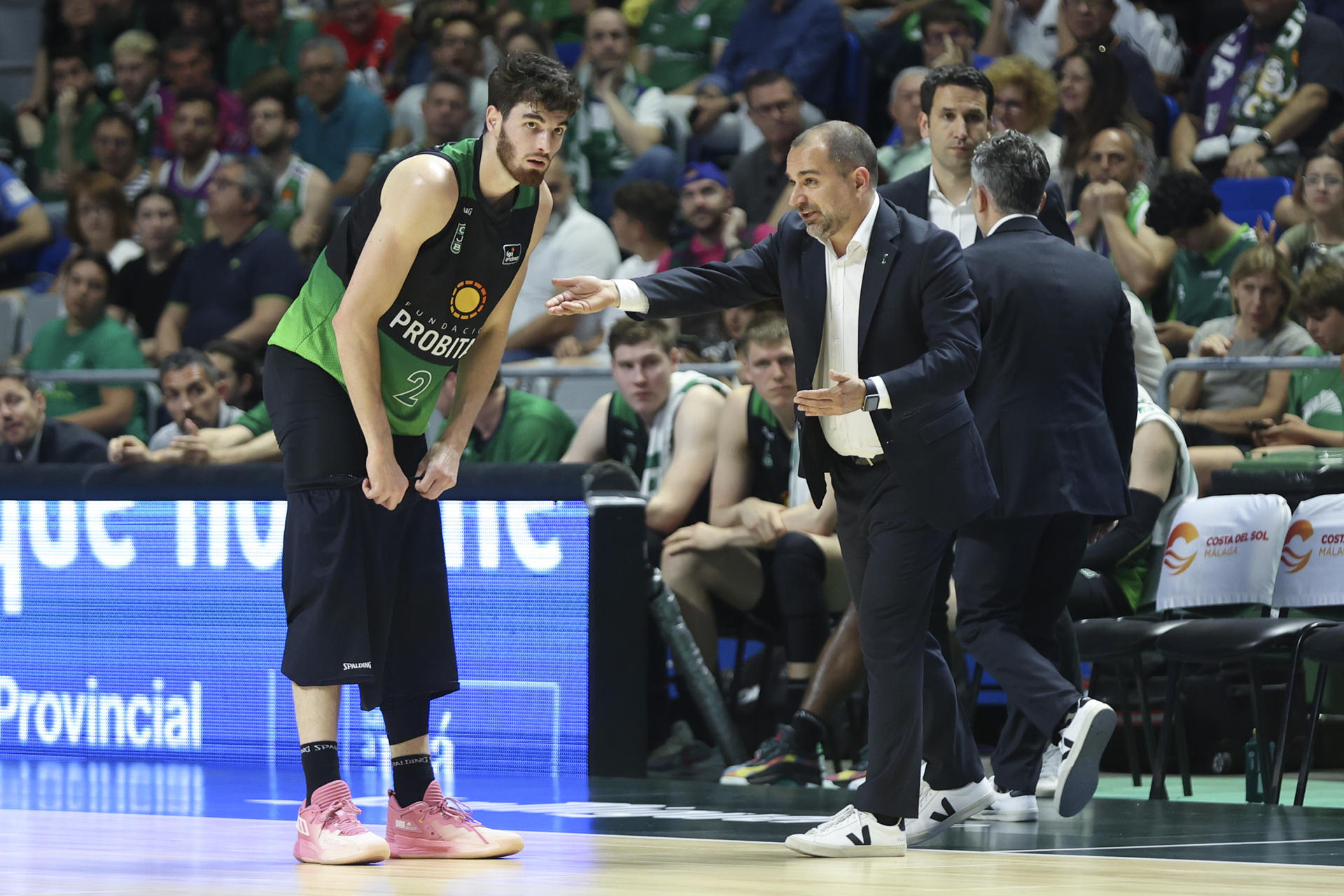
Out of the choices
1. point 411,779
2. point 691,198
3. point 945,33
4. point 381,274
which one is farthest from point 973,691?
point 945,33

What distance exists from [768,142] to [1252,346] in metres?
3.05

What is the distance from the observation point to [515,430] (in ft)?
23.3

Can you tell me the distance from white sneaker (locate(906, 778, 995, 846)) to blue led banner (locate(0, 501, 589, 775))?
5.32 feet

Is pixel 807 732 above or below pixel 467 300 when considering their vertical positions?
below

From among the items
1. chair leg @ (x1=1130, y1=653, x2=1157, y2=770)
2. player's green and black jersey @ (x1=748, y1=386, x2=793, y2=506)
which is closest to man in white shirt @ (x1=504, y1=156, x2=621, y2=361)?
player's green and black jersey @ (x1=748, y1=386, x2=793, y2=506)

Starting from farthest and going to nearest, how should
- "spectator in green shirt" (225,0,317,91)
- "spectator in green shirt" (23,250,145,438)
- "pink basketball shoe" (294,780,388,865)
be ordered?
"spectator in green shirt" (225,0,317,91) < "spectator in green shirt" (23,250,145,438) < "pink basketball shoe" (294,780,388,865)

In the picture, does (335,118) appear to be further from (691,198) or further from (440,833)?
(440,833)

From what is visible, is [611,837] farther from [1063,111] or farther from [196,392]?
[1063,111]

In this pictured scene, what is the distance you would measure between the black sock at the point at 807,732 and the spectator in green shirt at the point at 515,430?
1.76 m

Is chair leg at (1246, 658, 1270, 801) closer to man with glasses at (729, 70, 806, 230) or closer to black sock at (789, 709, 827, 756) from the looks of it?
black sock at (789, 709, 827, 756)

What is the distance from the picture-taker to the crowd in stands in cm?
645

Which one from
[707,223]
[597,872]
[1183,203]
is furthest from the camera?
[707,223]

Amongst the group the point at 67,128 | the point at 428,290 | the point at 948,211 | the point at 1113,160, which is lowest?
the point at 428,290

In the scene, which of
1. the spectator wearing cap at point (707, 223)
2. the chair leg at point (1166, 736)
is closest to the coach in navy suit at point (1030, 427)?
the chair leg at point (1166, 736)
